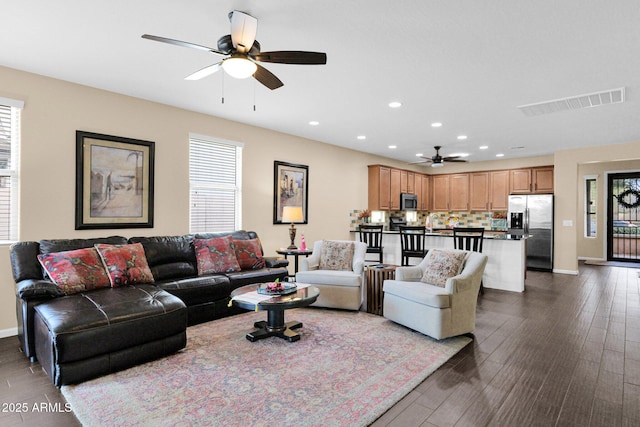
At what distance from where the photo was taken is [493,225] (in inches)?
353

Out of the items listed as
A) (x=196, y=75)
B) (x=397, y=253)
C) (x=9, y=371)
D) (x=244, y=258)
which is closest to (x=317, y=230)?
(x=397, y=253)

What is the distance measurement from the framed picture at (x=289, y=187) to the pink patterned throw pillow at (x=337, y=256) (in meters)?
0.91

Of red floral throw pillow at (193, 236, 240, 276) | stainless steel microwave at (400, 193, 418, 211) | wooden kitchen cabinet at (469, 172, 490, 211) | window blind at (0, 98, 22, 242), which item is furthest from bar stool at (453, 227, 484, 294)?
window blind at (0, 98, 22, 242)

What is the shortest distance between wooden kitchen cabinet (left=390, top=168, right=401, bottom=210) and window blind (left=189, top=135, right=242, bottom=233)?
4.15 m

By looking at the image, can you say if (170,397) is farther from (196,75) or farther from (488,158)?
(488,158)

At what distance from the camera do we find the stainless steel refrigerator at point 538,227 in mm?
7492

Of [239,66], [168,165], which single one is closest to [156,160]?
[168,165]

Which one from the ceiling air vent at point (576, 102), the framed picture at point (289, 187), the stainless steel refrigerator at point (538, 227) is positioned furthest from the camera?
the stainless steel refrigerator at point (538, 227)

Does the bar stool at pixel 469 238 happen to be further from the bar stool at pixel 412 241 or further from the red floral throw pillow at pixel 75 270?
the red floral throw pillow at pixel 75 270

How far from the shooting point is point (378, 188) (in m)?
8.02

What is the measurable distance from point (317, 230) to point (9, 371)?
478 centimetres

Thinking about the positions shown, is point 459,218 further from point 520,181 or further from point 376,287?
point 376,287

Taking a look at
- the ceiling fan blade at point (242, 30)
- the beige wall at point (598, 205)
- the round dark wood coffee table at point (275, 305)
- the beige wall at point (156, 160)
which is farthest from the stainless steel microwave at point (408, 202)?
the ceiling fan blade at point (242, 30)

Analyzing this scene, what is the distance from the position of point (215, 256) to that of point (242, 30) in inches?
108
